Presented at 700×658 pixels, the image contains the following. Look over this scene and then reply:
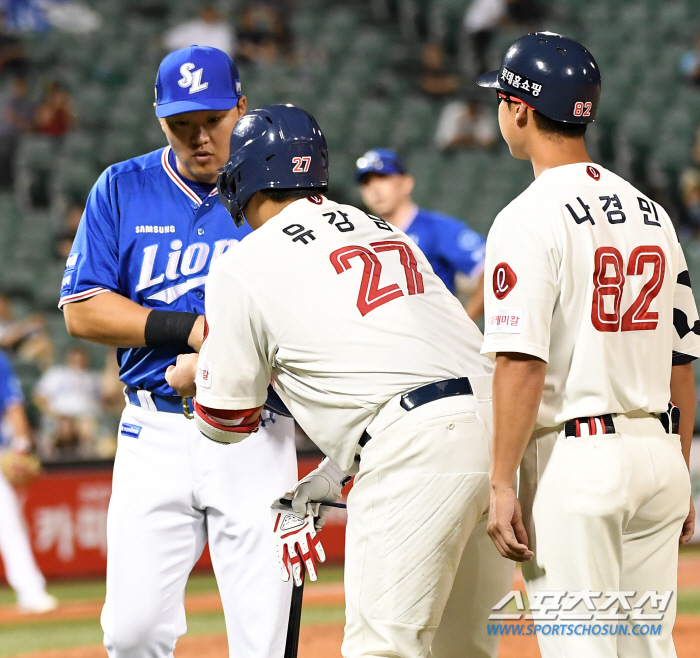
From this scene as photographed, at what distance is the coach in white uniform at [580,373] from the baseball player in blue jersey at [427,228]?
298 centimetres

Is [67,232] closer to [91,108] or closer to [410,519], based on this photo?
[91,108]

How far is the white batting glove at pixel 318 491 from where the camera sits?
2.97 metres

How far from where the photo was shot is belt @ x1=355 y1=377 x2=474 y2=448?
2641 mm

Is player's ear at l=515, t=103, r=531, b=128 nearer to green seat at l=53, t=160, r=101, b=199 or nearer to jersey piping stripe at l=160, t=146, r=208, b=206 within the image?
jersey piping stripe at l=160, t=146, r=208, b=206

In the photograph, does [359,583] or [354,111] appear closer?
[359,583]

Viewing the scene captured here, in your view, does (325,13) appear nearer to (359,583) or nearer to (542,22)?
(542,22)

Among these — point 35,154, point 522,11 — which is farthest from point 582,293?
point 522,11

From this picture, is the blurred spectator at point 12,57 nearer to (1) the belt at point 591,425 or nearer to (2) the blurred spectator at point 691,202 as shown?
(2) the blurred spectator at point 691,202

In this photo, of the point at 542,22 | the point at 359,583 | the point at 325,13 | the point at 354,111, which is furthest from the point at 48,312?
the point at 359,583

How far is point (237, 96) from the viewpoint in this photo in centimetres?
345

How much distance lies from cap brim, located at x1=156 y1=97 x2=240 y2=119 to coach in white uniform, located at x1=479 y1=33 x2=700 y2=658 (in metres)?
1.00

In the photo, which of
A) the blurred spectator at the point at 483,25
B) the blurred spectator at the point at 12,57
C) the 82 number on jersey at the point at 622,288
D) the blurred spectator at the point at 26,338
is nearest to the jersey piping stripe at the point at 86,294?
the 82 number on jersey at the point at 622,288

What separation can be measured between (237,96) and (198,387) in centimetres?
113

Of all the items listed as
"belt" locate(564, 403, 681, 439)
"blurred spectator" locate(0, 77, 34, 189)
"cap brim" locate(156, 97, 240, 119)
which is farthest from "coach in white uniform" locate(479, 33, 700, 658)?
"blurred spectator" locate(0, 77, 34, 189)
